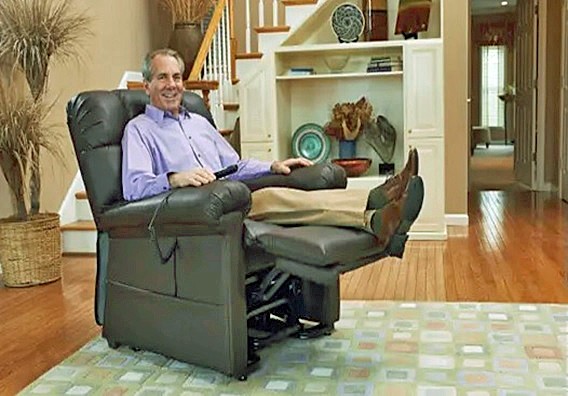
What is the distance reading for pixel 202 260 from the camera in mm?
2482

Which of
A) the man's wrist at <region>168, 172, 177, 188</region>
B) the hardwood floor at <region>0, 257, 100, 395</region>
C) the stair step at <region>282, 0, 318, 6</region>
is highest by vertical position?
the stair step at <region>282, 0, 318, 6</region>

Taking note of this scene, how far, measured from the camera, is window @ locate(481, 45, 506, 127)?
1531 cm

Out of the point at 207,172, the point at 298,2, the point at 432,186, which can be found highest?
the point at 298,2

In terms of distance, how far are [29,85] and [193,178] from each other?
223 centimetres

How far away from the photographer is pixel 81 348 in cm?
293

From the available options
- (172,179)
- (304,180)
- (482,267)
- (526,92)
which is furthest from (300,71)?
(526,92)

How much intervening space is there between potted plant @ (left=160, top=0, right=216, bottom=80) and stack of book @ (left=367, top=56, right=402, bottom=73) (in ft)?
4.81

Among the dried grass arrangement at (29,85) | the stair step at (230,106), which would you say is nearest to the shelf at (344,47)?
the stair step at (230,106)

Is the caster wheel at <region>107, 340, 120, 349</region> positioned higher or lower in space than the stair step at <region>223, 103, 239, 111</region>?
lower

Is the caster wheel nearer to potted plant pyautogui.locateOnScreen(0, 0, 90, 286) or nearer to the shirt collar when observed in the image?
the shirt collar

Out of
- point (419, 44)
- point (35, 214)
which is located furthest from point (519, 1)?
point (35, 214)

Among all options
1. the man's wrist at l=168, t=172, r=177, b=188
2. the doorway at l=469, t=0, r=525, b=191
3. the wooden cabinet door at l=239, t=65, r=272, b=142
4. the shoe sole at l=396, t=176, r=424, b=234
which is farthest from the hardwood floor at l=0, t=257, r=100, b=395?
the doorway at l=469, t=0, r=525, b=191

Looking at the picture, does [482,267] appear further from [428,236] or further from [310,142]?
[310,142]

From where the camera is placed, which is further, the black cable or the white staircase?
the white staircase
